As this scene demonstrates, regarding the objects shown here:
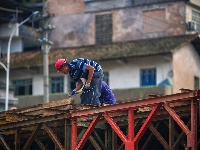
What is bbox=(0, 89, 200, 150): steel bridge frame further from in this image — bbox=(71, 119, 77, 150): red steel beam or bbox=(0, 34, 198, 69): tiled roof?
bbox=(0, 34, 198, 69): tiled roof

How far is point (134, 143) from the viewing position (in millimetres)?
13258

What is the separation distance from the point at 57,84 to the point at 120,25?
667 cm

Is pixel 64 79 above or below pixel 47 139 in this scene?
above

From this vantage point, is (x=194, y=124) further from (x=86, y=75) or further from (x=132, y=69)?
(x=132, y=69)

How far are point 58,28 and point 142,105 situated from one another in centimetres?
3668

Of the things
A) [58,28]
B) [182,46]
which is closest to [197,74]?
[182,46]

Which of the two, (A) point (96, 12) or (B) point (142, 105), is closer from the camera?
(B) point (142, 105)

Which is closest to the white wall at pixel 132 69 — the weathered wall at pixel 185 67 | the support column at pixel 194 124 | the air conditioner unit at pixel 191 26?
the weathered wall at pixel 185 67

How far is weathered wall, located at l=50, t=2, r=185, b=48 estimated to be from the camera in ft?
144

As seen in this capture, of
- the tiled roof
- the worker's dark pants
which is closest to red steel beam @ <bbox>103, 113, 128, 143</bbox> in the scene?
the worker's dark pants

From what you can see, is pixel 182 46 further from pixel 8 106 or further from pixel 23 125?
pixel 23 125

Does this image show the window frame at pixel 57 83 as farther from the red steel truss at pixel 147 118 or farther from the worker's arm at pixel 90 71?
the red steel truss at pixel 147 118

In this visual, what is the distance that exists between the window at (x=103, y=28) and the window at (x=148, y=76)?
7.38m

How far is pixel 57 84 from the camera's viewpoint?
43.0 meters
